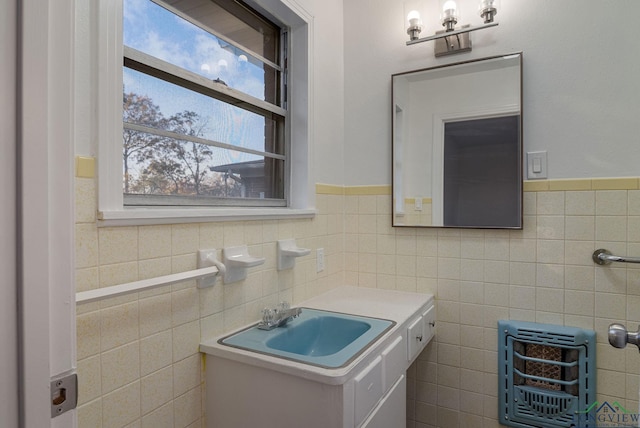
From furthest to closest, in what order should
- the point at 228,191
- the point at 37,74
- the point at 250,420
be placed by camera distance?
the point at 228,191 → the point at 250,420 → the point at 37,74

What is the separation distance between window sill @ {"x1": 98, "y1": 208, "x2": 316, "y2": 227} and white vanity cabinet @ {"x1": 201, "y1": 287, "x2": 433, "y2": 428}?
0.44 m

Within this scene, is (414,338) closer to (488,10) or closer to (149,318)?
(149,318)

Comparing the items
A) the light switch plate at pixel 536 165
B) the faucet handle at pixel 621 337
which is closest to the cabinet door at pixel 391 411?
the faucet handle at pixel 621 337

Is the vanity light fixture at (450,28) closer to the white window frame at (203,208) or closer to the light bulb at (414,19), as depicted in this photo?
the light bulb at (414,19)

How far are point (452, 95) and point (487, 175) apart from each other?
17.9 inches

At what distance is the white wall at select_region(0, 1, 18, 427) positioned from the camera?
0.49m

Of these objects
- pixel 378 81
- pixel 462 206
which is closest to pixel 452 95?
pixel 378 81

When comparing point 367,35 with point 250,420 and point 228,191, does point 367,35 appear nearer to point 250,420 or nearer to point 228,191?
point 228,191

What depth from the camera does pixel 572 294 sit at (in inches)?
65.7

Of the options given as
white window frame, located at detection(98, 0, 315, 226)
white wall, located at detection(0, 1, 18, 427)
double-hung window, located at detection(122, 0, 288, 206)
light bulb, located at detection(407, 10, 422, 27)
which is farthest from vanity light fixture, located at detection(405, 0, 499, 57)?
white wall, located at detection(0, 1, 18, 427)

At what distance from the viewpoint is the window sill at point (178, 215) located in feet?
3.20

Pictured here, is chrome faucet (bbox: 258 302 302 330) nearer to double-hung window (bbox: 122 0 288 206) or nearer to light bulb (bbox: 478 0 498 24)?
double-hung window (bbox: 122 0 288 206)

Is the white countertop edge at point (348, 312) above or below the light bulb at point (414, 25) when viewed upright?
below

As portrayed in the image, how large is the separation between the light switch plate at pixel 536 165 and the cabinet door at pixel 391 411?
1.09 metres
